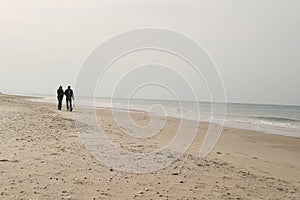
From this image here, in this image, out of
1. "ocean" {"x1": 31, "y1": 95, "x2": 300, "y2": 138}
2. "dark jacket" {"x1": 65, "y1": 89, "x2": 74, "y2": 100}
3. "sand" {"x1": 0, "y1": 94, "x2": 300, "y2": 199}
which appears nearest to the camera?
"sand" {"x1": 0, "y1": 94, "x2": 300, "y2": 199}

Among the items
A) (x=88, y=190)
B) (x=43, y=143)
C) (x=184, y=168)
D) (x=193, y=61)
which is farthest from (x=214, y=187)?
(x=43, y=143)

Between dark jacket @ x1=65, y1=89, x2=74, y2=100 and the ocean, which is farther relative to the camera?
the ocean

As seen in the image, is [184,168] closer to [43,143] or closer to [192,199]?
[192,199]

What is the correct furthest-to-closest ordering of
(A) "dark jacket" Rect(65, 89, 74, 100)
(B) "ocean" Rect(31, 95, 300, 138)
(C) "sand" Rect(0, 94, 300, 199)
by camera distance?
(B) "ocean" Rect(31, 95, 300, 138) < (A) "dark jacket" Rect(65, 89, 74, 100) < (C) "sand" Rect(0, 94, 300, 199)

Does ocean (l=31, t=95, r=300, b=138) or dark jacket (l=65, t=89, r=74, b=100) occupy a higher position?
dark jacket (l=65, t=89, r=74, b=100)

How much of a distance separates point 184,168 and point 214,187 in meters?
1.77

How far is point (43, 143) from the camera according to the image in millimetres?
11094

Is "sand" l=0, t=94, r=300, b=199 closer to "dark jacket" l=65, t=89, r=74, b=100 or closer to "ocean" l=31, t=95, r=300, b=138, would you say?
"ocean" l=31, t=95, r=300, b=138

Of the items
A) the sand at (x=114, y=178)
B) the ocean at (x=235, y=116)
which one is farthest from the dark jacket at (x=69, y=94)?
the sand at (x=114, y=178)

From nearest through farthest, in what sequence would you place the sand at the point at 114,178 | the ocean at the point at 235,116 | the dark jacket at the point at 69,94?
the sand at the point at 114,178
the dark jacket at the point at 69,94
the ocean at the point at 235,116

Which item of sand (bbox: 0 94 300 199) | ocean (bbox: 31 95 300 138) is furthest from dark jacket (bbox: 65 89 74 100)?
sand (bbox: 0 94 300 199)

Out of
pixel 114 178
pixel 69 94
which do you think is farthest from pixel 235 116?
pixel 114 178

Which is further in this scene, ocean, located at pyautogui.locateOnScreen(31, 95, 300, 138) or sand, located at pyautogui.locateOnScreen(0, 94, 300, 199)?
ocean, located at pyautogui.locateOnScreen(31, 95, 300, 138)

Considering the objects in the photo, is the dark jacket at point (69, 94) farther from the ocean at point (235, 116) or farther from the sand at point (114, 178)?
the sand at point (114, 178)
